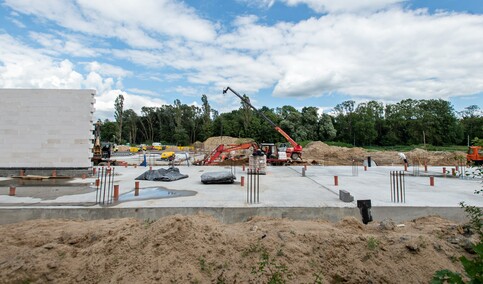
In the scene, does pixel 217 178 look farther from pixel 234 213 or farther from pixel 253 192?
pixel 234 213

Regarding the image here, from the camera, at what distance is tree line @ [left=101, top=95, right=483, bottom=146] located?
2418 inches

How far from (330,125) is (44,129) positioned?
55.8 meters

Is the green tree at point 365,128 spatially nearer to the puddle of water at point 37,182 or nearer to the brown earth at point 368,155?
the brown earth at point 368,155

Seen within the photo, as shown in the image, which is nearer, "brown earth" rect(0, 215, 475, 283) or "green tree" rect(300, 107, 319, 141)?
"brown earth" rect(0, 215, 475, 283)

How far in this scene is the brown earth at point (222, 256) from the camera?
450cm

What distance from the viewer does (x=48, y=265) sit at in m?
4.76

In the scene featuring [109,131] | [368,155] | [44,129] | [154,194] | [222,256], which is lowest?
[222,256]

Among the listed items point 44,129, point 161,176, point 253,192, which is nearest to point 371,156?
point 253,192

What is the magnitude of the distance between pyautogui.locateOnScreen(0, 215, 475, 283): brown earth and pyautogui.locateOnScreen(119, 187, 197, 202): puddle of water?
3177 millimetres

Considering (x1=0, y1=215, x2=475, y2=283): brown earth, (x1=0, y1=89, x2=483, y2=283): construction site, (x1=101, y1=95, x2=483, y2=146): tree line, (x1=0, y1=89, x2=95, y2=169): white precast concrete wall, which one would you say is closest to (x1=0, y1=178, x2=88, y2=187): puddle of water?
(x1=0, y1=89, x2=483, y2=283): construction site

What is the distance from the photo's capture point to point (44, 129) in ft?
48.9

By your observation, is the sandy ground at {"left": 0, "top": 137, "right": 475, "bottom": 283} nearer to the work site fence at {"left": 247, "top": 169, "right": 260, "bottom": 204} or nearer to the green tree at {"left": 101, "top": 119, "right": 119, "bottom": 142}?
the work site fence at {"left": 247, "top": 169, "right": 260, "bottom": 204}

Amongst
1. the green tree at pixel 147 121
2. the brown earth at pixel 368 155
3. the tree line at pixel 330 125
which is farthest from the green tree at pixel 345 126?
the green tree at pixel 147 121

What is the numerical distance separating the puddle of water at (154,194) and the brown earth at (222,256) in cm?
318
